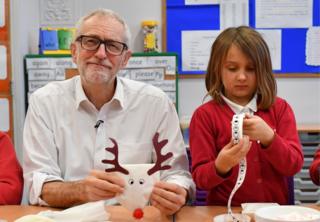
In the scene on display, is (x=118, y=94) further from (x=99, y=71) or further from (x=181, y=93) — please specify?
(x=181, y=93)

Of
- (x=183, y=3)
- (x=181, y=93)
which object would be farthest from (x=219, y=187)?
(x=183, y=3)

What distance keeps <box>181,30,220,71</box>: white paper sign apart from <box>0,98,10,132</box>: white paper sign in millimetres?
1302

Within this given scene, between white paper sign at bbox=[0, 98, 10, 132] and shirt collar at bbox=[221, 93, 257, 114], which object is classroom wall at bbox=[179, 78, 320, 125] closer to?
white paper sign at bbox=[0, 98, 10, 132]

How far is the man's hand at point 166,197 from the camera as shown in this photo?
1.29 m

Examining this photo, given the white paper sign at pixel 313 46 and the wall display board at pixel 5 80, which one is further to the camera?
the white paper sign at pixel 313 46

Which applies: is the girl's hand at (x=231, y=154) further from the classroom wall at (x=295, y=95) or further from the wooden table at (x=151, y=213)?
the classroom wall at (x=295, y=95)

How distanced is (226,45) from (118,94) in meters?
0.46

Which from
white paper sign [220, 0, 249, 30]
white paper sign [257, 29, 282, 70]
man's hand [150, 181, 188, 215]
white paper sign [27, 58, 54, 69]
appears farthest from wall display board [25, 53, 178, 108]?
man's hand [150, 181, 188, 215]

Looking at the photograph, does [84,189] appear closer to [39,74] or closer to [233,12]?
[39,74]

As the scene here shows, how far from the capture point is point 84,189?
1354 mm

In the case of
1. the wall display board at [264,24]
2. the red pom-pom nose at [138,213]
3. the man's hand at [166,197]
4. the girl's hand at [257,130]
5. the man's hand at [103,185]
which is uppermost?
the wall display board at [264,24]

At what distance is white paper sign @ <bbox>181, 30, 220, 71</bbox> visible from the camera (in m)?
3.39

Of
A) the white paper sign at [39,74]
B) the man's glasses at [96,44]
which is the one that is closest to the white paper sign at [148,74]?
the white paper sign at [39,74]

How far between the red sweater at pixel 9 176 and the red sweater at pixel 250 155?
61 cm
